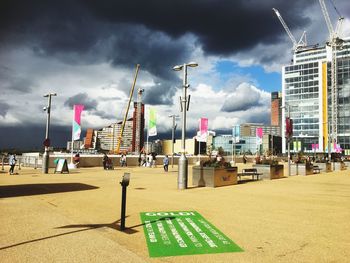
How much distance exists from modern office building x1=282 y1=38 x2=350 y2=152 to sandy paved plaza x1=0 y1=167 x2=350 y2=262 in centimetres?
11878

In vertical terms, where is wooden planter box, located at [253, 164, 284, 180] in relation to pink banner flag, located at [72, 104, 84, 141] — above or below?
below

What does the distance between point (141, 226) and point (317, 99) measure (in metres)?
137

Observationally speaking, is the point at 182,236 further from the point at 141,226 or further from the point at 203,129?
the point at 203,129

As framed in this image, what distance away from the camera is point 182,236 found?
6922 millimetres

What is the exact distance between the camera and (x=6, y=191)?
45.8 ft

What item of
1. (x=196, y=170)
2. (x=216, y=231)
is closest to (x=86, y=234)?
(x=216, y=231)

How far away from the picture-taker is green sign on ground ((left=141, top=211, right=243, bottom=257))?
5.95 metres

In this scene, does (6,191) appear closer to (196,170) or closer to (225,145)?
(196,170)

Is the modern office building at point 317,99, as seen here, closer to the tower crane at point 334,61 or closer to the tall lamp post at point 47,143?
the tower crane at point 334,61

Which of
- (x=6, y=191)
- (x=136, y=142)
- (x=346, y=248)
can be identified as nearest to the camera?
(x=346, y=248)

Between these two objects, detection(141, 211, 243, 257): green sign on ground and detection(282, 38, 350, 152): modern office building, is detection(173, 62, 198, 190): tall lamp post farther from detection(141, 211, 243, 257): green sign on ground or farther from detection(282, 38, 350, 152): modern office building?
detection(282, 38, 350, 152): modern office building

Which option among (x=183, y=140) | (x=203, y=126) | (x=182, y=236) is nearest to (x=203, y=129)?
(x=203, y=126)

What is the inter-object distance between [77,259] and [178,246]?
1.84m

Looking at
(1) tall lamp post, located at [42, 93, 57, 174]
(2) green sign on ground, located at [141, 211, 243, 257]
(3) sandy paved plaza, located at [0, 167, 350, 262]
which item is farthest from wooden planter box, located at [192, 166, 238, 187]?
(1) tall lamp post, located at [42, 93, 57, 174]
